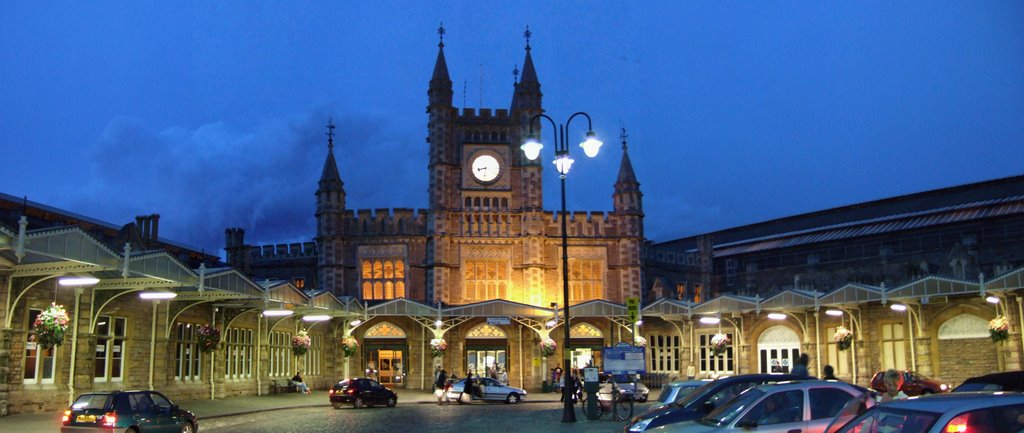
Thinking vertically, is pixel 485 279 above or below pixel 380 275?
below

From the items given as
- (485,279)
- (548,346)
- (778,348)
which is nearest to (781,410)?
(778,348)

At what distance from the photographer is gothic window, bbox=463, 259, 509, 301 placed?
5022 centimetres

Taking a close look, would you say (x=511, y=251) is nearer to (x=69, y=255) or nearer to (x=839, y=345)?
(x=839, y=345)

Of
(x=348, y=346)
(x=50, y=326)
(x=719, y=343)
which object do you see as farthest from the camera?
(x=348, y=346)

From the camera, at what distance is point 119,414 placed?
695 inches

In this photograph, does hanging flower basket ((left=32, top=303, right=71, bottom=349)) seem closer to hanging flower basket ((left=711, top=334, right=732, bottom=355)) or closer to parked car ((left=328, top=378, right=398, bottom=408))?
parked car ((left=328, top=378, right=398, bottom=408))

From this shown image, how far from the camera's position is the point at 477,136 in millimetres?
52000

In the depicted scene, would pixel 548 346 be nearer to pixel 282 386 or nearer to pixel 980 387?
pixel 282 386

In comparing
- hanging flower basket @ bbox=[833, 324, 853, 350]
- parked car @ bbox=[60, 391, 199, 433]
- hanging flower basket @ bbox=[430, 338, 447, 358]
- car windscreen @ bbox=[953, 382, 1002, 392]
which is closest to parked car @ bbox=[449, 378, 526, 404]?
hanging flower basket @ bbox=[430, 338, 447, 358]

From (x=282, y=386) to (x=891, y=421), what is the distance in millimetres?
33282

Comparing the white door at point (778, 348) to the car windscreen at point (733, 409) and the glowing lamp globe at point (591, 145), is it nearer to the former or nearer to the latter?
the glowing lamp globe at point (591, 145)

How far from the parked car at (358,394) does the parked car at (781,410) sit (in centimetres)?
2127

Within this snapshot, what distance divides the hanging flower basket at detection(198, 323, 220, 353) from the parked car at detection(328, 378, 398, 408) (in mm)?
4489

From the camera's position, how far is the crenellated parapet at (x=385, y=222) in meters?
50.4
